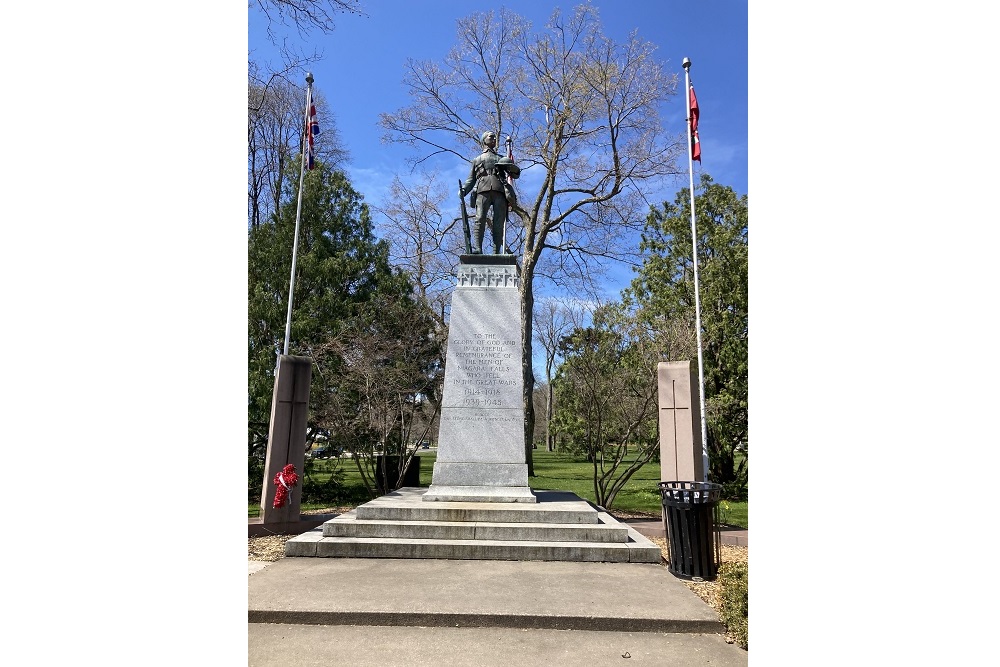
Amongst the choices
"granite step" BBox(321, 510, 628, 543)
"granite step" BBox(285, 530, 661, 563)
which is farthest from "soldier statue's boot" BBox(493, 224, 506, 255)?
"granite step" BBox(285, 530, 661, 563)

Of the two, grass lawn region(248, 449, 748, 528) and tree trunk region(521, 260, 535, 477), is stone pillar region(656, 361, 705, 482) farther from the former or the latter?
tree trunk region(521, 260, 535, 477)

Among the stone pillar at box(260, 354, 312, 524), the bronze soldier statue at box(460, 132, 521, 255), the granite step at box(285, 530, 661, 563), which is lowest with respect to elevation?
the granite step at box(285, 530, 661, 563)

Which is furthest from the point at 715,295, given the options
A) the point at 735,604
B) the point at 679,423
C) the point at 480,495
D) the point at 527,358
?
the point at 735,604

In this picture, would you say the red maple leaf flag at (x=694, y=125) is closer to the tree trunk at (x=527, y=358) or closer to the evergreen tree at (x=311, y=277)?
the tree trunk at (x=527, y=358)

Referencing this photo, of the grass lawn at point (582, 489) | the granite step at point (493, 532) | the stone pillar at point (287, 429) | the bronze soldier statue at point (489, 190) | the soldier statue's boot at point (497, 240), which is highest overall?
the bronze soldier statue at point (489, 190)

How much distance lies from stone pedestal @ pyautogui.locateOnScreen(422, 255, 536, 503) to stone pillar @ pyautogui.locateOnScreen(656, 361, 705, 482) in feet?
7.68

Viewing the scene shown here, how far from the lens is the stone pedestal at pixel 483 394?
26.9 ft

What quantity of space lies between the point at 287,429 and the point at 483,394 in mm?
3316

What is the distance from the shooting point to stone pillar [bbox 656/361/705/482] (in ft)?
29.2

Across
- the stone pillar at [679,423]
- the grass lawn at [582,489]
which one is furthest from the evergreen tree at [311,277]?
the stone pillar at [679,423]

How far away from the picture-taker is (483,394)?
8.57m

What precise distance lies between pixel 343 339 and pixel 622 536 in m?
11.3

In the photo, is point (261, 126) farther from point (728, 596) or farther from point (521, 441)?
point (728, 596)

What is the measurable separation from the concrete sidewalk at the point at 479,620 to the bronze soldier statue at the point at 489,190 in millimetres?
5650
